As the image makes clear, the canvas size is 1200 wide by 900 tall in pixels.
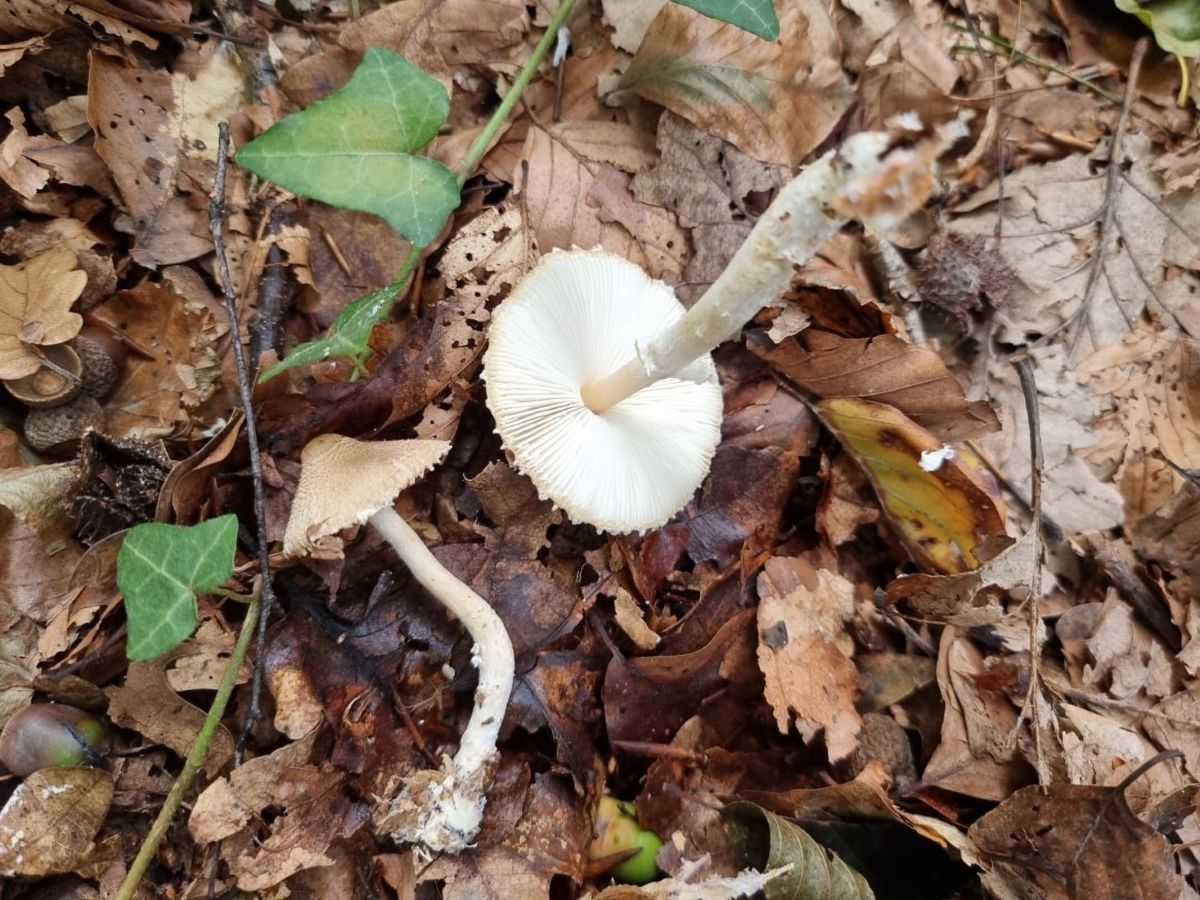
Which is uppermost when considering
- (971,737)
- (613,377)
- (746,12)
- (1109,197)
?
(746,12)

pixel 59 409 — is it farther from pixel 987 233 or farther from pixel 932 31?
pixel 932 31

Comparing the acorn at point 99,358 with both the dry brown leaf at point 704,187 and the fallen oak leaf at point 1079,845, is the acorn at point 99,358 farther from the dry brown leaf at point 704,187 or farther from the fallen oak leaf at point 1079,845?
the fallen oak leaf at point 1079,845

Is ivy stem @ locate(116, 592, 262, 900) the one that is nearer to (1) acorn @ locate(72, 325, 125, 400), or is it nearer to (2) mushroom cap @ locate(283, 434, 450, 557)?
(2) mushroom cap @ locate(283, 434, 450, 557)

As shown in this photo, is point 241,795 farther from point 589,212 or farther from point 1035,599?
point 1035,599

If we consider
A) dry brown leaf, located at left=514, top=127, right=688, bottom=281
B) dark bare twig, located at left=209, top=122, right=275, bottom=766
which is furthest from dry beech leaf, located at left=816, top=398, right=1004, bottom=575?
dark bare twig, located at left=209, top=122, right=275, bottom=766

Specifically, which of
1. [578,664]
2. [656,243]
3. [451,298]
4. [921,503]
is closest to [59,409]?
[451,298]

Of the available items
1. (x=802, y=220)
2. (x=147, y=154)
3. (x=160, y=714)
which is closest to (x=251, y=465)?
(x=160, y=714)
